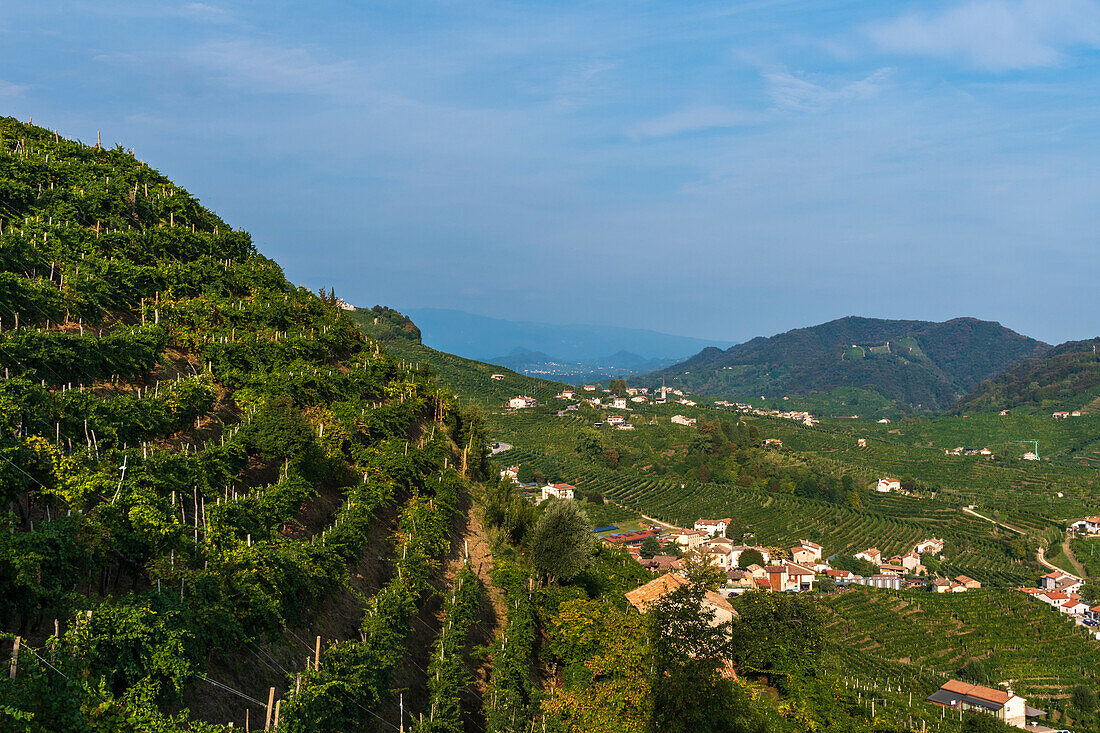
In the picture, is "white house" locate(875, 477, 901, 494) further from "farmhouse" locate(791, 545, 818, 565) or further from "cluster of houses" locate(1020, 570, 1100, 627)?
"farmhouse" locate(791, 545, 818, 565)

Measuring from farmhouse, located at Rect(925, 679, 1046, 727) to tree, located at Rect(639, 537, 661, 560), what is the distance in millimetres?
21825

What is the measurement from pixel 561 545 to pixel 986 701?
20.9 meters

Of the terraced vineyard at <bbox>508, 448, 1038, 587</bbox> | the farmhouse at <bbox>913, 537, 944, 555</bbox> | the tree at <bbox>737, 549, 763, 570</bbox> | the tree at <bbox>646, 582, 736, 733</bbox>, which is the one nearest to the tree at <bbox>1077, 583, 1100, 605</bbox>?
the terraced vineyard at <bbox>508, 448, 1038, 587</bbox>

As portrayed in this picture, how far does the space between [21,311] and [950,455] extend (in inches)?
4828

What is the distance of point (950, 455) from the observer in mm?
112875

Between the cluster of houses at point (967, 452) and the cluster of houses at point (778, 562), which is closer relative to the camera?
the cluster of houses at point (778, 562)

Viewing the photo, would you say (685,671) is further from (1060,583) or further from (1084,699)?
(1060,583)

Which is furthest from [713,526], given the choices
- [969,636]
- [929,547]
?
[969,636]

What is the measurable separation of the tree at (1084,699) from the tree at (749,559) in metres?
21.1

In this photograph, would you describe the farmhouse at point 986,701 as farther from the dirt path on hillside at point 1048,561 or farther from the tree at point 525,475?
the tree at point 525,475

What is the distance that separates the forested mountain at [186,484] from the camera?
30.0ft

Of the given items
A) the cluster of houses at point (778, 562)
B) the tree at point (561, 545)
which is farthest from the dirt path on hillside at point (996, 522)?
the tree at point (561, 545)

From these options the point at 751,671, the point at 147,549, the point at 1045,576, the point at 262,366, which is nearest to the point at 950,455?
the point at 1045,576

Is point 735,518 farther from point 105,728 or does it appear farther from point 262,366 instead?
point 105,728
